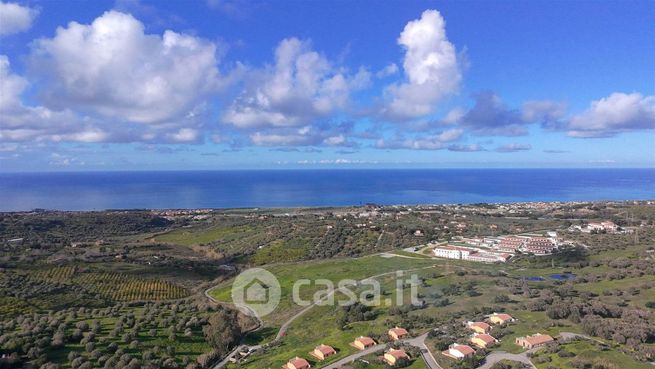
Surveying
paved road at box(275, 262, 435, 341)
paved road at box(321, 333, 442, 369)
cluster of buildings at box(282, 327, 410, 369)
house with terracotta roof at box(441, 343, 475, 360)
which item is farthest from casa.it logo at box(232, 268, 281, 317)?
house with terracotta roof at box(441, 343, 475, 360)

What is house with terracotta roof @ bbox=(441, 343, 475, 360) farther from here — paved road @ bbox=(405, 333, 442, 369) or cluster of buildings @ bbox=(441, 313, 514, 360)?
paved road @ bbox=(405, 333, 442, 369)

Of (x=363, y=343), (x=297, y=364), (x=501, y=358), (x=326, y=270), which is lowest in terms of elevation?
(x=326, y=270)

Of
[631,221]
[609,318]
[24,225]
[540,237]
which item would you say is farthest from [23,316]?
[631,221]

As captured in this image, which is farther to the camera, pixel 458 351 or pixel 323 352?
pixel 323 352

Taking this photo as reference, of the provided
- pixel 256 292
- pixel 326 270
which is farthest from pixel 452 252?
pixel 256 292

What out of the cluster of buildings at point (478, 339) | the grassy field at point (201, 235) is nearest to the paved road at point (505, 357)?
the cluster of buildings at point (478, 339)

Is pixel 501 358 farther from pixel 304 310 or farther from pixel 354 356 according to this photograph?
pixel 304 310
